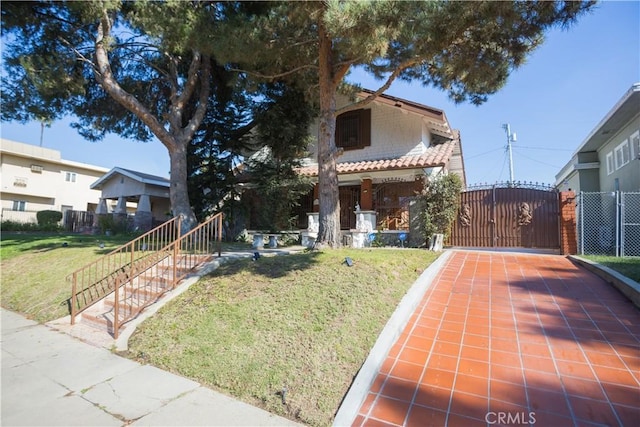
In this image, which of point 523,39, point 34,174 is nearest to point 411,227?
point 523,39

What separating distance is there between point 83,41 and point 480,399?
51.8 ft

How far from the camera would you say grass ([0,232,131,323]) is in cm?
645

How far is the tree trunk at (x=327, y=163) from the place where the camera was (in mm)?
7359

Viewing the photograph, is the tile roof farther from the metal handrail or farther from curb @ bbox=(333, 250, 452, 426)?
the metal handrail

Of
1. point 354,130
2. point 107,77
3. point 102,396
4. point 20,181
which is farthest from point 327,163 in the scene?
point 20,181

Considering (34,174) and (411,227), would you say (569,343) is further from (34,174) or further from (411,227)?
(34,174)

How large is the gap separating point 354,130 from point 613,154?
977 cm

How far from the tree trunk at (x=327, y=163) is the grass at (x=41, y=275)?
5.48 meters

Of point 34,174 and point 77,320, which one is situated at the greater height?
point 34,174

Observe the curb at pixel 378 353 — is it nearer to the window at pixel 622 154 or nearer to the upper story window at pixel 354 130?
the upper story window at pixel 354 130

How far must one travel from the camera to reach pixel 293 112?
11945 millimetres

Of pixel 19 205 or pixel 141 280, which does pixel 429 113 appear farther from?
pixel 19 205

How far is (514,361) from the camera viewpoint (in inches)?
134

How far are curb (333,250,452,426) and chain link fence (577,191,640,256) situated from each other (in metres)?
6.10
